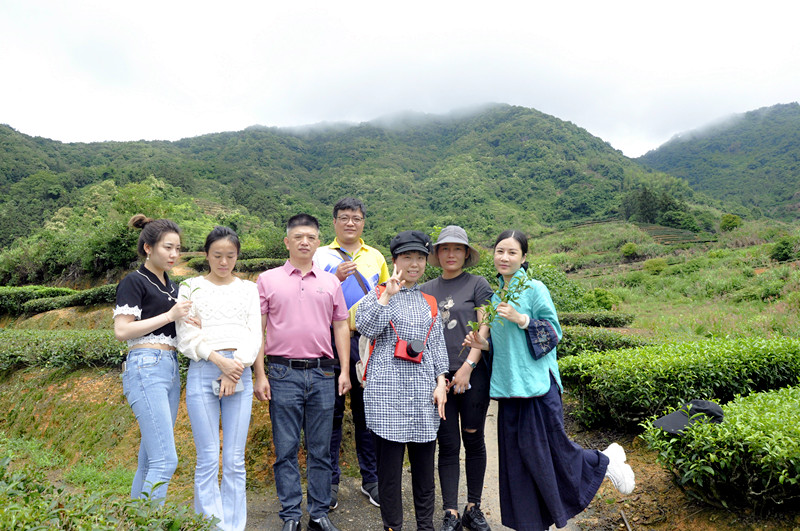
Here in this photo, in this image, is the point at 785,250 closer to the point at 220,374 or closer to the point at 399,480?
the point at 399,480

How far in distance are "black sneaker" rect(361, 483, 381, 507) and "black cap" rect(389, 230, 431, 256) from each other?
1.85 metres

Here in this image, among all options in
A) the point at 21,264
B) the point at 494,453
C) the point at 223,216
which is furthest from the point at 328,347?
the point at 223,216

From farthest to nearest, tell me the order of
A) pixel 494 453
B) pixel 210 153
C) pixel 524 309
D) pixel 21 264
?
1. pixel 210 153
2. pixel 21 264
3. pixel 494 453
4. pixel 524 309

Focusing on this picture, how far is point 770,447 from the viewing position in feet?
8.26

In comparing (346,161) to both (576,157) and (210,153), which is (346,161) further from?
(576,157)

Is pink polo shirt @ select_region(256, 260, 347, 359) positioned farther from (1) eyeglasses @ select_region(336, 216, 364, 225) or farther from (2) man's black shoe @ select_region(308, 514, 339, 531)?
(2) man's black shoe @ select_region(308, 514, 339, 531)

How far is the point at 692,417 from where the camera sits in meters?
2.93

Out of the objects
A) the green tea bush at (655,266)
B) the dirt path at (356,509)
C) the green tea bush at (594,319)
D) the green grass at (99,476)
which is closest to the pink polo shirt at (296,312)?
the dirt path at (356,509)

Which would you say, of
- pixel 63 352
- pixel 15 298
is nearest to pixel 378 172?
pixel 15 298

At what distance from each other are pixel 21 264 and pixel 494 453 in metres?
26.6

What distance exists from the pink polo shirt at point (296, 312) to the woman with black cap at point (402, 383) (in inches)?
13.7

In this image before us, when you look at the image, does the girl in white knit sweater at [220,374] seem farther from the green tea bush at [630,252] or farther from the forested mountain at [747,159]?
the forested mountain at [747,159]

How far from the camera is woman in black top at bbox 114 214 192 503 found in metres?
2.54

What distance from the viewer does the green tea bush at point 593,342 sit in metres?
5.78
